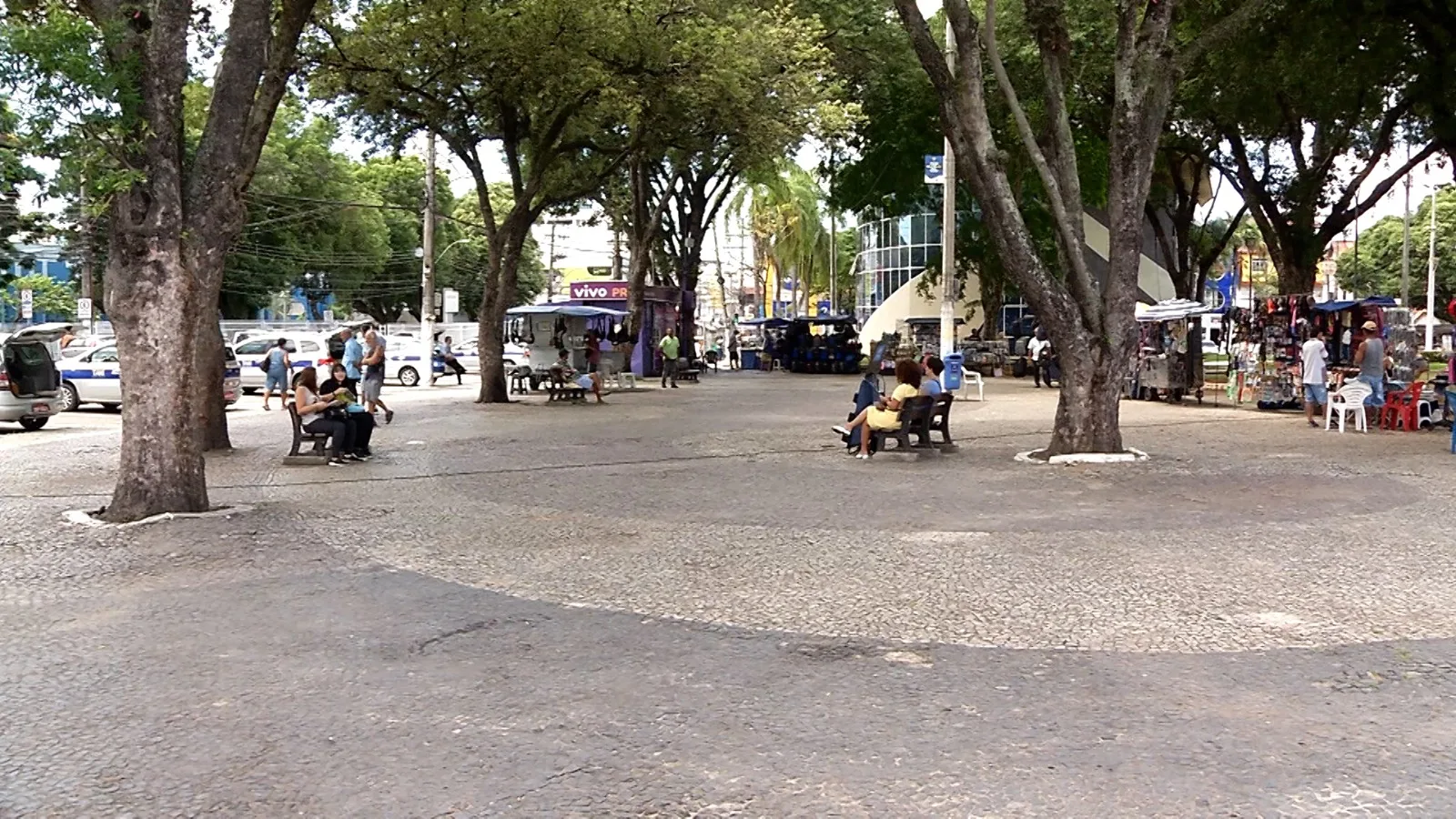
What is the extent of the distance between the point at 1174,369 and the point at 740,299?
241 ft

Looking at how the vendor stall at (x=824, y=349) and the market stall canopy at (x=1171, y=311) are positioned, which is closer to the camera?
the market stall canopy at (x=1171, y=311)

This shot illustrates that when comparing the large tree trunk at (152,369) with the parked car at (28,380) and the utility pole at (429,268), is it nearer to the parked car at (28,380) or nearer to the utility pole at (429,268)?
the parked car at (28,380)

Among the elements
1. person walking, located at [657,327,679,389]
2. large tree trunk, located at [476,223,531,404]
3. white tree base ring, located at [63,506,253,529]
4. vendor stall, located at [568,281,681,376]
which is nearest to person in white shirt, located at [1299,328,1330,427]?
large tree trunk, located at [476,223,531,404]

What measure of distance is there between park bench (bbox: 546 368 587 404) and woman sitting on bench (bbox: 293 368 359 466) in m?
11.5

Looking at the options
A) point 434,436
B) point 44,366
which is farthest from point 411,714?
point 44,366

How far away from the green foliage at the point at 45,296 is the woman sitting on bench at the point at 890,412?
1212 inches

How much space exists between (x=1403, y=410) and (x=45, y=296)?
129 feet

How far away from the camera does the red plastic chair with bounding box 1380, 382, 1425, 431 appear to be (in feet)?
59.3

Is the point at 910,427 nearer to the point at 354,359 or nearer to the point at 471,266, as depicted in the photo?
the point at 354,359

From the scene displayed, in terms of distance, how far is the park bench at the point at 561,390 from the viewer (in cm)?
2589

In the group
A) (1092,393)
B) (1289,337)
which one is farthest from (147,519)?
(1289,337)

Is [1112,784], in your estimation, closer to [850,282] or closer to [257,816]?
[257,816]

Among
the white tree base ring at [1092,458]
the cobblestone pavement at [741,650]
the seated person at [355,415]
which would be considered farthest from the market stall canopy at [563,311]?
the cobblestone pavement at [741,650]

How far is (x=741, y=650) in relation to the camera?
20.2 feet
